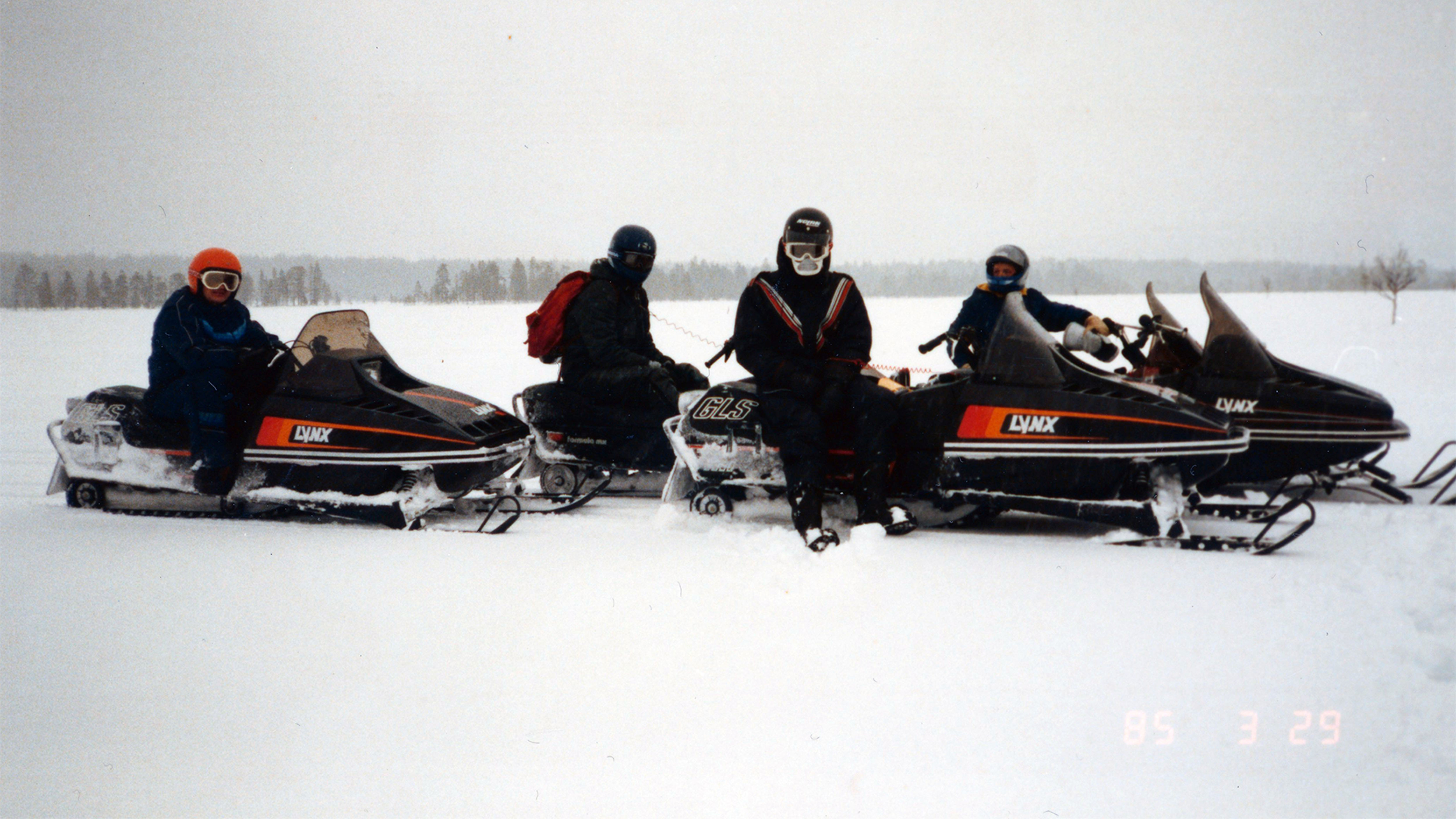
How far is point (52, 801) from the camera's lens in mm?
1974

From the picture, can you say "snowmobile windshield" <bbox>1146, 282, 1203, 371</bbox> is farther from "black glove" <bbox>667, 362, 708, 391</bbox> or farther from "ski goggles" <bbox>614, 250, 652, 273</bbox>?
"ski goggles" <bbox>614, 250, 652, 273</bbox>

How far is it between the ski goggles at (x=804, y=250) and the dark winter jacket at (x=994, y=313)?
866 millimetres

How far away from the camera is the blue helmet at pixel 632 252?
4754 millimetres

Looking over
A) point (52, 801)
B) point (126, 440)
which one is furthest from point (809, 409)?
point (126, 440)

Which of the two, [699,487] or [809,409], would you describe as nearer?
[809,409]

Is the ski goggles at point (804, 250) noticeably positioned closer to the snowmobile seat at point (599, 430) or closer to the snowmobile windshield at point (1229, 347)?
the snowmobile seat at point (599, 430)

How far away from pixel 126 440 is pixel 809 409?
123 inches

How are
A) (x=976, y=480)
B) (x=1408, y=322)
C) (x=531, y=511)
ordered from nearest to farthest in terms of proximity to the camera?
1. (x=976, y=480)
2. (x=531, y=511)
3. (x=1408, y=322)

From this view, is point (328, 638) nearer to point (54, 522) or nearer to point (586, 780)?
point (586, 780)

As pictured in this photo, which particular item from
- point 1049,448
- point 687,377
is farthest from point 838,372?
point 687,377

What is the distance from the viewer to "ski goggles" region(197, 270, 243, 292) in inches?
154

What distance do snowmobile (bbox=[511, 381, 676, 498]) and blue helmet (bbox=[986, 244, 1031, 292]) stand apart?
1.86 metres

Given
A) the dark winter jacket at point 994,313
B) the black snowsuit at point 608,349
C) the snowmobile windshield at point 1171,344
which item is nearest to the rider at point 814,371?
the dark winter jacket at point 994,313

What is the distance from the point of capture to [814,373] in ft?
12.5
